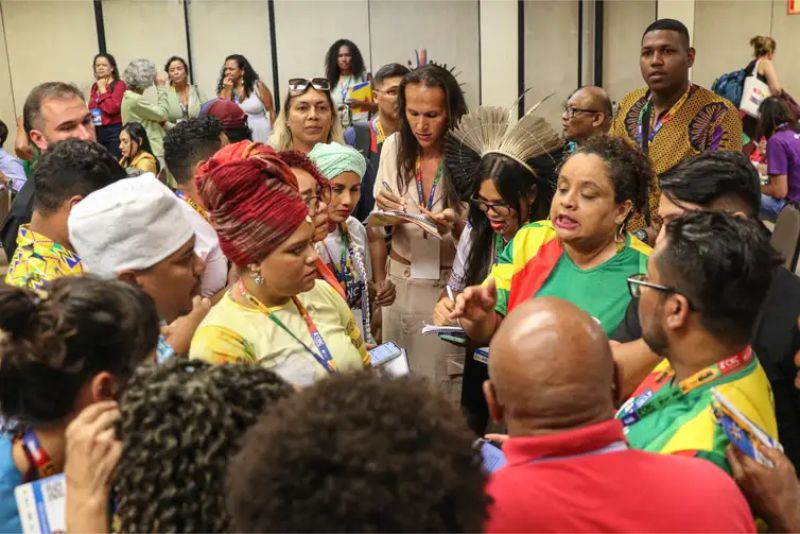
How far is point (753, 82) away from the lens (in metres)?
6.92

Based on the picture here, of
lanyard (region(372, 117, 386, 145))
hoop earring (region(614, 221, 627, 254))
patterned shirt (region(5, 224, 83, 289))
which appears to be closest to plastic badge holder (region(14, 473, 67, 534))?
patterned shirt (region(5, 224, 83, 289))

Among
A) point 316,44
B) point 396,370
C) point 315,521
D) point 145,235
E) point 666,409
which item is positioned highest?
point 316,44

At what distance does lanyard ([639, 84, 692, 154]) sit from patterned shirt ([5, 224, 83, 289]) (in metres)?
2.85

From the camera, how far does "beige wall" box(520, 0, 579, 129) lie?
331 inches

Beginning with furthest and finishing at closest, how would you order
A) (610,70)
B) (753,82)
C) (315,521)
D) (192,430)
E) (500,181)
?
(610,70) < (753,82) < (500,181) < (192,430) < (315,521)

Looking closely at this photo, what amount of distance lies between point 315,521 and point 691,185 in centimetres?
174

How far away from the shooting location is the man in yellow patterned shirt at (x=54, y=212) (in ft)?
7.32

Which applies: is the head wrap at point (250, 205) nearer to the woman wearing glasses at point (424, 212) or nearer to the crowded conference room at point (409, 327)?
the crowded conference room at point (409, 327)

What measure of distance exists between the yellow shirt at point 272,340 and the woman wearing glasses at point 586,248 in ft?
1.39

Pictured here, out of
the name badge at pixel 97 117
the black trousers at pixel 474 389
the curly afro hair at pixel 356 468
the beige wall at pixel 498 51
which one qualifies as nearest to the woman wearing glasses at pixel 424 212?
the black trousers at pixel 474 389

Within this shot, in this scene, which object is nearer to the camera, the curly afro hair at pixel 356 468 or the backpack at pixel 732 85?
the curly afro hair at pixel 356 468

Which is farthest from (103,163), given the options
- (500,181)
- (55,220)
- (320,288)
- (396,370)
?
(500,181)

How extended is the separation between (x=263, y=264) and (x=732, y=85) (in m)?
6.64

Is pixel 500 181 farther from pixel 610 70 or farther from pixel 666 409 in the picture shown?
pixel 610 70
